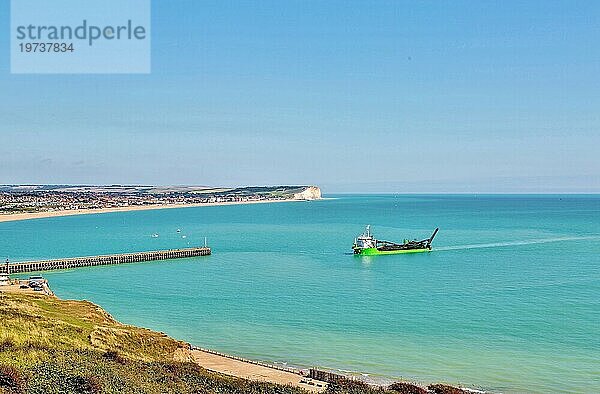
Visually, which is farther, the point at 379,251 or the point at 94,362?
the point at 379,251

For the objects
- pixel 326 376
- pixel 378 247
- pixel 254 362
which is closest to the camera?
pixel 326 376

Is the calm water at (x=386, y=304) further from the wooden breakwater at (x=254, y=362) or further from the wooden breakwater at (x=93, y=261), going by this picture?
the wooden breakwater at (x=93, y=261)

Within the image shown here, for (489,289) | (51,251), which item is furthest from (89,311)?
(51,251)

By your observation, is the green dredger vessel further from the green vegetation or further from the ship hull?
the green vegetation

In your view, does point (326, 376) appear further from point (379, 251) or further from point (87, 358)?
point (379, 251)

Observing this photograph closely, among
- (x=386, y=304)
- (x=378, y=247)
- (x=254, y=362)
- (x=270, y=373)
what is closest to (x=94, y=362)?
(x=270, y=373)
